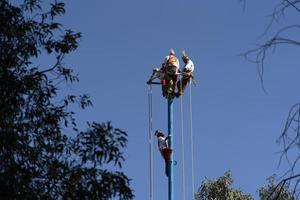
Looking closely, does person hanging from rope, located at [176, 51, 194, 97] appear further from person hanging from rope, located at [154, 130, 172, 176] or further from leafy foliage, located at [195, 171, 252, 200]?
leafy foliage, located at [195, 171, 252, 200]

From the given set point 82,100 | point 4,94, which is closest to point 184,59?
point 82,100

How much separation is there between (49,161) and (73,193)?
0.56 metres

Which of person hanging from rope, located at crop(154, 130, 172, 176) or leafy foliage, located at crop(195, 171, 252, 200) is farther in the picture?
leafy foliage, located at crop(195, 171, 252, 200)

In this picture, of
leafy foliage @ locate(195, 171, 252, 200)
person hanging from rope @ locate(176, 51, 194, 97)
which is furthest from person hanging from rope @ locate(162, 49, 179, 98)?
leafy foliage @ locate(195, 171, 252, 200)

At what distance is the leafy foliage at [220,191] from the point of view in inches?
1053

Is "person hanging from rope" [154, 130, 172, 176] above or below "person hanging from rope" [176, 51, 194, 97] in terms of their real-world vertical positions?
below

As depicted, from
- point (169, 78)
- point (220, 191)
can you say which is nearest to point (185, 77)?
point (169, 78)

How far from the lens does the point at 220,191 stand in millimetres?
26859

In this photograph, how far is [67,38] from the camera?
31.6 feet

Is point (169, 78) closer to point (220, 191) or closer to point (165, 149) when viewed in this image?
point (165, 149)

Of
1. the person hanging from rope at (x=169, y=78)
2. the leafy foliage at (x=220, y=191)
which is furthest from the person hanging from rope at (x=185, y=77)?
the leafy foliage at (x=220, y=191)

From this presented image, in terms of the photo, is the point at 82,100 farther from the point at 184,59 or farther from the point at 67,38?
the point at 184,59

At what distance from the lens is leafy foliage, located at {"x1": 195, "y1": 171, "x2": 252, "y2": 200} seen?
2673 centimetres

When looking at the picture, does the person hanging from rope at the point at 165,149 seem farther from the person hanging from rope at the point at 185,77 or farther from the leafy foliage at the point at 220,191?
the leafy foliage at the point at 220,191
